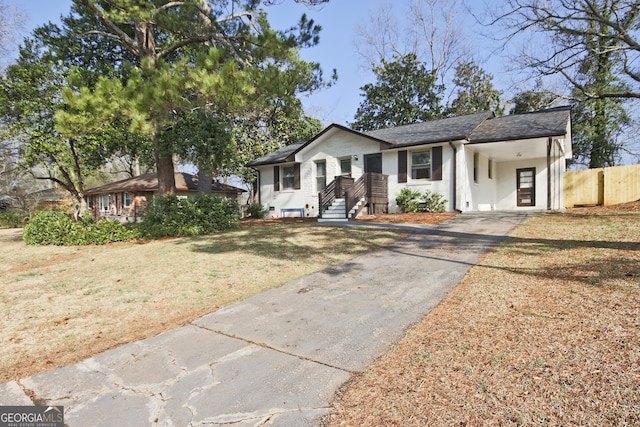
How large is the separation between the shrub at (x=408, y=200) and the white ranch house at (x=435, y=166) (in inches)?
18.7

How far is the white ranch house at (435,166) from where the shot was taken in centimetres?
1398

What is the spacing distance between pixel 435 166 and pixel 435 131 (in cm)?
213

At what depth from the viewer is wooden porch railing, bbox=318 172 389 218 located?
14.3m

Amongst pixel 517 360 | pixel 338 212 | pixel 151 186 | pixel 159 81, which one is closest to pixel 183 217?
pixel 159 81

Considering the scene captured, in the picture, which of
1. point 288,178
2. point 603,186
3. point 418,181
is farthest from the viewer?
point 288,178

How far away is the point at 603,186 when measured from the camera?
49.0ft

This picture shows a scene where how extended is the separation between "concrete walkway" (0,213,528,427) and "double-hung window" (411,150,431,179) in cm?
1020

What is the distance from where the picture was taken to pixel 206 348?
3398 mm

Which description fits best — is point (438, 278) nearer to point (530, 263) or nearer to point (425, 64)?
point (530, 263)

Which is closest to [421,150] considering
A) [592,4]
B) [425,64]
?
[592,4]

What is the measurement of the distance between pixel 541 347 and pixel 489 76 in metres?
33.0

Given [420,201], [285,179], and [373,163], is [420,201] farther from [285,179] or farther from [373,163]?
[285,179]

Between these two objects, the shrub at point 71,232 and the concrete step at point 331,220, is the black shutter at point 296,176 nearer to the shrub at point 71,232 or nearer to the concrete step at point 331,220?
the concrete step at point 331,220

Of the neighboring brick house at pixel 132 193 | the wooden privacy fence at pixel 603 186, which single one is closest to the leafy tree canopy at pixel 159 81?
the neighboring brick house at pixel 132 193
